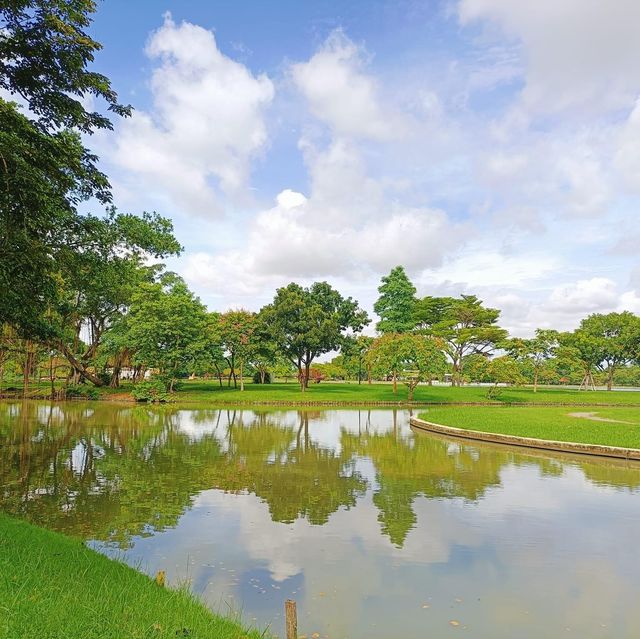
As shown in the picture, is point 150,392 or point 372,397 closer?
point 150,392

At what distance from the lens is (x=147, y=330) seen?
158 ft

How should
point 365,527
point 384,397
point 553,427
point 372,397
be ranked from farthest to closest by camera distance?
point 384,397, point 372,397, point 553,427, point 365,527

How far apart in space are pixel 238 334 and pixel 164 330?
25.2ft

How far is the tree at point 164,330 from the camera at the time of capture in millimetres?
48406

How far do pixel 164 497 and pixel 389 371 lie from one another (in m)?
35.3

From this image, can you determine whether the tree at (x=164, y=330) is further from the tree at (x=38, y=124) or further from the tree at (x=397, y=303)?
the tree at (x=38, y=124)

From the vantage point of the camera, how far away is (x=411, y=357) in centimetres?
4622

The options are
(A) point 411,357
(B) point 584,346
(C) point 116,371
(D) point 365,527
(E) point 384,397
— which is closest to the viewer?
(D) point 365,527

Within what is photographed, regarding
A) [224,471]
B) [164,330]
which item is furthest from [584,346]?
[224,471]

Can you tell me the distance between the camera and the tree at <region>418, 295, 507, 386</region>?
2477 inches

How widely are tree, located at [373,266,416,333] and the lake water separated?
1708 inches

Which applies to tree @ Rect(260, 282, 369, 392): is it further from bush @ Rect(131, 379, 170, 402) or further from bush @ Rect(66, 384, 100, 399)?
bush @ Rect(66, 384, 100, 399)

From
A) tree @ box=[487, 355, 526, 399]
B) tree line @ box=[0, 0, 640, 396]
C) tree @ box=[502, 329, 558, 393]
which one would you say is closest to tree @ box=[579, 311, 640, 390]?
tree line @ box=[0, 0, 640, 396]

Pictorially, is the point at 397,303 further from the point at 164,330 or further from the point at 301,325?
the point at 164,330
